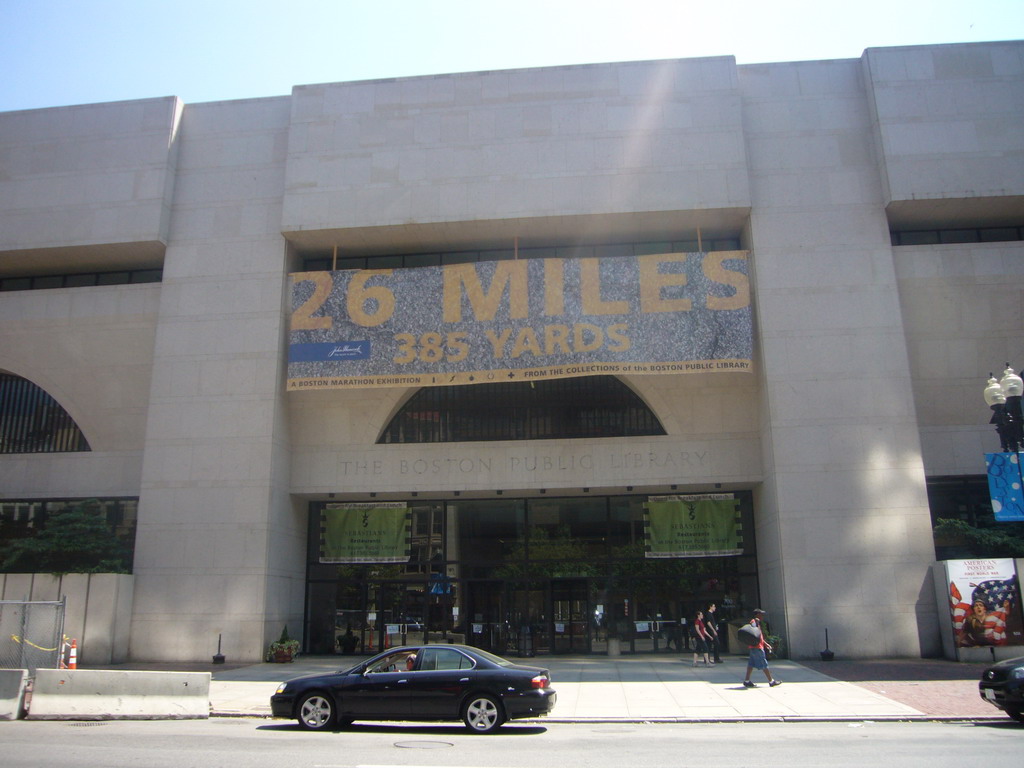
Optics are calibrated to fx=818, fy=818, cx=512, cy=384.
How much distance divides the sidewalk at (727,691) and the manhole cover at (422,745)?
10.0 feet

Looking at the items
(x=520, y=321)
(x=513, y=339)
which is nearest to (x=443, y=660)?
(x=513, y=339)

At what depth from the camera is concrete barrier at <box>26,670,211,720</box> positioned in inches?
575

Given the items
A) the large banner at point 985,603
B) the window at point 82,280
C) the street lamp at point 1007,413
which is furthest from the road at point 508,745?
the window at point 82,280

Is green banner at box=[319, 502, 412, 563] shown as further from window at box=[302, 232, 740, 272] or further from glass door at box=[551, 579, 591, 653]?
window at box=[302, 232, 740, 272]

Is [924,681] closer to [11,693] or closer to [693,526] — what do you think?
[693,526]

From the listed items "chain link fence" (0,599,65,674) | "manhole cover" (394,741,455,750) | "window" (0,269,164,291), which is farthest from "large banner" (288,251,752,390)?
"manhole cover" (394,741,455,750)

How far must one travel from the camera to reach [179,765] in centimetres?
985

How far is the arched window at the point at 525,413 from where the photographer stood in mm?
26875

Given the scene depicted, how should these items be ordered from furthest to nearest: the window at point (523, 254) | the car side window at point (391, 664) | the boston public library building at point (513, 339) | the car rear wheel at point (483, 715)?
the window at point (523, 254), the boston public library building at point (513, 339), the car side window at point (391, 664), the car rear wheel at point (483, 715)

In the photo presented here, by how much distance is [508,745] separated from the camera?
38.3 feet

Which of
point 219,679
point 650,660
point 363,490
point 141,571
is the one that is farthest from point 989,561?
point 141,571

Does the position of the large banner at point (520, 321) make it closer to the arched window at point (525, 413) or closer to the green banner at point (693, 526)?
the arched window at point (525, 413)

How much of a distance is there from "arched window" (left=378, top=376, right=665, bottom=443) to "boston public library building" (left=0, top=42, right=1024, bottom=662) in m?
0.10

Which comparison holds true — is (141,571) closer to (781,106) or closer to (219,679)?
(219,679)
